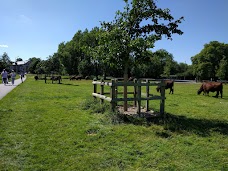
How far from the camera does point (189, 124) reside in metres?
8.34

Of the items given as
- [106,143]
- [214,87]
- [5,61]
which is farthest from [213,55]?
[5,61]

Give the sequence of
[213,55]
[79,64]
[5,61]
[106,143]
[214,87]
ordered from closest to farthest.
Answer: [106,143], [214,87], [79,64], [213,55], [5,61]

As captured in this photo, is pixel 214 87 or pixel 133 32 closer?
pixel 133 32

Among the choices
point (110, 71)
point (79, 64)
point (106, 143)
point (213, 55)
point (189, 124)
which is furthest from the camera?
point (213, 55)

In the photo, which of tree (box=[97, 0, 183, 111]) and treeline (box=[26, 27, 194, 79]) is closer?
tree (box=[97, 0, 183, 111])

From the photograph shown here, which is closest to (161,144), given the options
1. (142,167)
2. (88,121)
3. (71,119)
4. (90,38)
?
(142,167)

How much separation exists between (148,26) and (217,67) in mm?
69107

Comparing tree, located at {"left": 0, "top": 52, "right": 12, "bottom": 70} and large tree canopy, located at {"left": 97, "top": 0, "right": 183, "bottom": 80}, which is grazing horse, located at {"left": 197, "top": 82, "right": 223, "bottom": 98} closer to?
large tree canopy, located at {"left": 97, "top": 0, "right": 183, "bottom": 80}

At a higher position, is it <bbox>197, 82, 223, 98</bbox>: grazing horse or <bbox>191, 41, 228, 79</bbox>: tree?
<bbox>191, 41, 228, 79</bbox>: tree

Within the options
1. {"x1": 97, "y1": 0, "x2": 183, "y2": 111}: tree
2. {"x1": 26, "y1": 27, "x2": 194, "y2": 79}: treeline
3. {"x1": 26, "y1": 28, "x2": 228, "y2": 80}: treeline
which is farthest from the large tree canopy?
{"x1": 26, "y1": 28, "x2": 228, "y2": 80}: treeline

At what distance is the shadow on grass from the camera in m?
7.48

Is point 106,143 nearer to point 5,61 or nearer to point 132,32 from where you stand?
point 132,32

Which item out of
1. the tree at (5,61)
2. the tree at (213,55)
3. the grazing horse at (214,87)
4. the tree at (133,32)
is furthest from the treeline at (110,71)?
the tree at (133,32)

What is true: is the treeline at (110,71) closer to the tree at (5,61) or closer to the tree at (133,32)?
the tree at (5,61)
